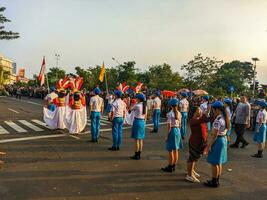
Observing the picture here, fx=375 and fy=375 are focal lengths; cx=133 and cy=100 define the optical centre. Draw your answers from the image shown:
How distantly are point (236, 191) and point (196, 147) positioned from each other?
4.37 ft

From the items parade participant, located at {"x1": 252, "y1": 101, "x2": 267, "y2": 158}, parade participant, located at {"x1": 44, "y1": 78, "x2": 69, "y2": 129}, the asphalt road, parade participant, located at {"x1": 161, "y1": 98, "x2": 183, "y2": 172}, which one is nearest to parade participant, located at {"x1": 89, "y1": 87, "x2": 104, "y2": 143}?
the asphalt road

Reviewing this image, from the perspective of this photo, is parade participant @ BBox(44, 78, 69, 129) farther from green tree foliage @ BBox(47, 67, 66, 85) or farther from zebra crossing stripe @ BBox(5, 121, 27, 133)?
green tree foliage @ BBox(47, 67, 66, 85)

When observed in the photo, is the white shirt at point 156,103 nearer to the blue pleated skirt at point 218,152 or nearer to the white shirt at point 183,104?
the white shirt at point 183,104

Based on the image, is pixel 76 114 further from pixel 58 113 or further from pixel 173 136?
pixel 173 136

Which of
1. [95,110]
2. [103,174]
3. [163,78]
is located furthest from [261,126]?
[163,78]

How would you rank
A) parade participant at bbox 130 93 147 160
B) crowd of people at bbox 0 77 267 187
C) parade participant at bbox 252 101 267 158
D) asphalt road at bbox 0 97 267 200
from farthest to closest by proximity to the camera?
parade participant at bbox 252 101 267 158, parade participant at bbox 130 93 147 160, crowd of people at bbox 0 77 267 187, asphalt road at bbox 0 97 267 200

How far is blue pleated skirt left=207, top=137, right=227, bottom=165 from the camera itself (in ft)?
27.8

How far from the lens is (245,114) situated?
49.6ft

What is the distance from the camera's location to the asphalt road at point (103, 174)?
7.75 meters

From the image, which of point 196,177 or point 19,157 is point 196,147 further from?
point 19,157

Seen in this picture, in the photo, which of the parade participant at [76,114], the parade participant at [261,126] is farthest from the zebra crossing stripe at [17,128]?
the parade participant at [261,126]

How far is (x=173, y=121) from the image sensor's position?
9742mm

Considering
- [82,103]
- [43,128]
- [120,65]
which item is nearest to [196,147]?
[82,103]

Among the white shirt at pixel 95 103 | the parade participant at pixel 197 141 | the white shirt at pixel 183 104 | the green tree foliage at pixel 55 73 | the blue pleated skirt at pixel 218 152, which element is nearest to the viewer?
the blue pleated skirt at pixel 218 152
